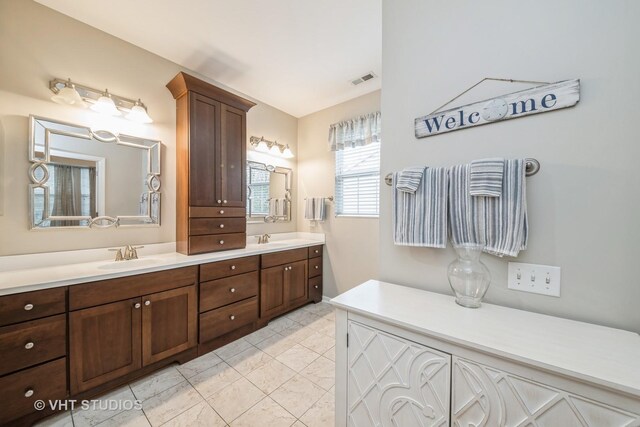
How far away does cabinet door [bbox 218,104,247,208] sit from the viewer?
2.38 meters

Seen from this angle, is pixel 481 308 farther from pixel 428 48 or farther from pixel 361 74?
pixel 361 74

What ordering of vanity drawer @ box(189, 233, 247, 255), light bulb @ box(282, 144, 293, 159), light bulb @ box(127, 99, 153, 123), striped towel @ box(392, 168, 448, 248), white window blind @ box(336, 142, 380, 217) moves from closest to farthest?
1. striped towel @ box(392, 168, 448, 248)
2. light bulb @ box(127, 99, 153, 123)
3. vanity drawer @ box(189, 233, 247, 255)
4. white window blind @ box(336, 142, 380, 217)
5. light bulb @ box(282, 144, 293, 159)

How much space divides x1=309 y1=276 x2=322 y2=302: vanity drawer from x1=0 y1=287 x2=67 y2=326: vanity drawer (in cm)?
226

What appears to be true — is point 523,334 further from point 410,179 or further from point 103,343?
point 103,343

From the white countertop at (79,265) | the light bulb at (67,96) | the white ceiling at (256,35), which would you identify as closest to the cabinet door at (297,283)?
the white countertop at (79,265)

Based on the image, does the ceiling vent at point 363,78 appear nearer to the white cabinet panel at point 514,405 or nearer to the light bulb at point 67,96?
the light bulb at point 67,96

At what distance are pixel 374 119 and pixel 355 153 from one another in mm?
470

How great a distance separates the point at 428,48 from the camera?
1201 mm

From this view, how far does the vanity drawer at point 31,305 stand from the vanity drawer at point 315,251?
2.23m

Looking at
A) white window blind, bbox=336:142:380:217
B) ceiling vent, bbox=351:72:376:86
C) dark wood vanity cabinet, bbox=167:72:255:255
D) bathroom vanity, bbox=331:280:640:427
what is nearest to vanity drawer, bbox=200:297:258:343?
dark wood vanity cabinet, bbox=167:72:255:255

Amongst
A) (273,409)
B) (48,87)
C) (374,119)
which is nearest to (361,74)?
(374,119)

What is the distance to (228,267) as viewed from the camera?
7.25 feet

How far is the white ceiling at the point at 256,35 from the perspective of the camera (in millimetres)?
1731

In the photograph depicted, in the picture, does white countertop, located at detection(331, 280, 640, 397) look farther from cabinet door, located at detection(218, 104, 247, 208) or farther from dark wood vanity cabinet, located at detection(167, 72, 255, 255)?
cabinet door, located at detection(218, 104, 247, 208)
